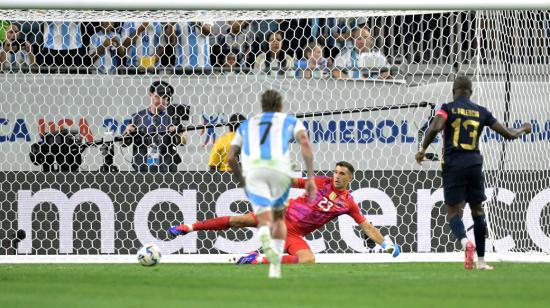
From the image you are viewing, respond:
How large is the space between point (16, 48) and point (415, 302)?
8.25 meters

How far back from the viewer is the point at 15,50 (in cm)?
1443

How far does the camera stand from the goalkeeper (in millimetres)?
12672

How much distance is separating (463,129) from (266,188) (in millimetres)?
2713

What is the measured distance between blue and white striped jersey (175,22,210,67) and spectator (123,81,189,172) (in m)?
0.65

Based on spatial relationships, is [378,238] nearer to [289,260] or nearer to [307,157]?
[289,260]

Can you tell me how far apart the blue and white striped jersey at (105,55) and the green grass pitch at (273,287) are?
320 centimetres

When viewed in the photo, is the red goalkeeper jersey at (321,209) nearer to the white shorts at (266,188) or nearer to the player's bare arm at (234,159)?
the player's bare arm at (234,159)

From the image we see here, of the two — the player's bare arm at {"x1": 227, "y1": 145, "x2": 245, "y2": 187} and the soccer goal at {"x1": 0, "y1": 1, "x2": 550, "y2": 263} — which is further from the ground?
the soccer goal at {"x1": 0, "y1": 1, "x2": 550, "y2": 263}

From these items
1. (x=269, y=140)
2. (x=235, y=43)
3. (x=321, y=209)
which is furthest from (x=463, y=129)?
(x=235, y=43)

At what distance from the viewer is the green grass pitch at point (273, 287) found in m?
7.42

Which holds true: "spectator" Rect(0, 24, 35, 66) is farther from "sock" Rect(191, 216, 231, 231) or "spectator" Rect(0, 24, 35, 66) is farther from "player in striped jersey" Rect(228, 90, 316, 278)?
"player in striped jersey" Rect(228, 90, 316, 278)

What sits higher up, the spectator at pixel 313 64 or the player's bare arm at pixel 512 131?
the spectator at pixel 313 64

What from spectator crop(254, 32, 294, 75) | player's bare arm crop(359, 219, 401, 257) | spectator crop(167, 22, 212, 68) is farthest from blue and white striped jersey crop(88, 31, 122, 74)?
player's bare arm crop(359, 219, 401, 257)

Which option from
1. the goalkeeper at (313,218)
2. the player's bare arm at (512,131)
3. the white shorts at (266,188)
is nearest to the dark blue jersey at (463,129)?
the player's bare arm at (512,131)
